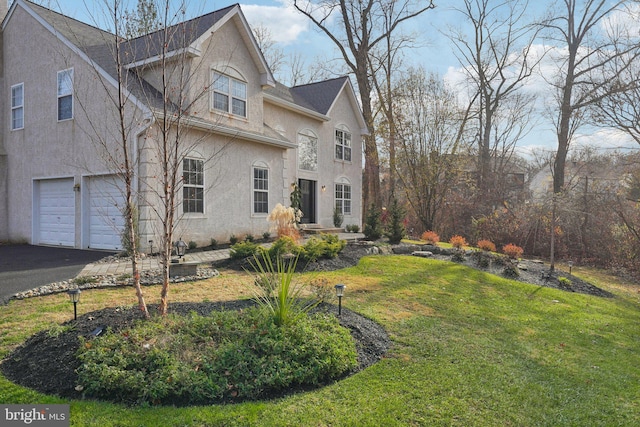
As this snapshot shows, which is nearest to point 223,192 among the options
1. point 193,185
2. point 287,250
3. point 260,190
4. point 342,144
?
point 193,185

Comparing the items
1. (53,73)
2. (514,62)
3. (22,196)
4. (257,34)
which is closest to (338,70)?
(257,34)

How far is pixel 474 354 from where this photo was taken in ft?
14.7

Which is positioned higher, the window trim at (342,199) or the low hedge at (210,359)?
the window trim at (342,199)

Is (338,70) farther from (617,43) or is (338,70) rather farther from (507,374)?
(507,374)

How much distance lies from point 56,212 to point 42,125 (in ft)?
9.29

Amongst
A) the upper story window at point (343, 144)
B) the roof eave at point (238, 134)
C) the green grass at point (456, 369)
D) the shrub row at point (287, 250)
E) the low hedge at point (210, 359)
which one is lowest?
the green grass at point (456, 369)

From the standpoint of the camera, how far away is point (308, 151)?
55.9 feet

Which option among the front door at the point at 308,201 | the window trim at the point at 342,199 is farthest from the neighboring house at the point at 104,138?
the window trim at the point at 342,199

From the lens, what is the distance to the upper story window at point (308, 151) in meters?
16.6

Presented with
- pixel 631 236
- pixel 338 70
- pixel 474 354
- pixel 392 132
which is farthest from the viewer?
pixel 338 70

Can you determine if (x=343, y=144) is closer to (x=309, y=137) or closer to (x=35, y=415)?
(x=309, y=137)

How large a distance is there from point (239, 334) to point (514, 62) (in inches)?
987

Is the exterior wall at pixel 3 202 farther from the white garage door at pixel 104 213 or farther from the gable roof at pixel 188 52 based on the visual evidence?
the gable roof at pixel 188 52

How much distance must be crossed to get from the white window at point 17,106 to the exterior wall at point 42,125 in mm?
223
